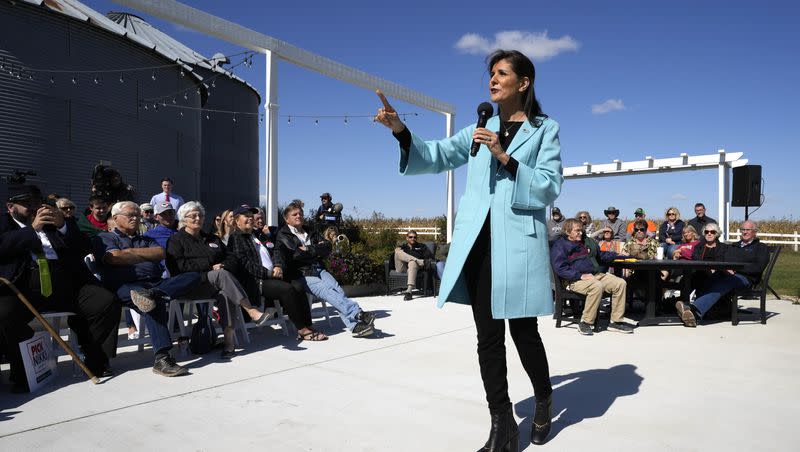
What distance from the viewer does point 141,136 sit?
12.9 m

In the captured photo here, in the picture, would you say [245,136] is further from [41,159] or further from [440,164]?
[440,164]

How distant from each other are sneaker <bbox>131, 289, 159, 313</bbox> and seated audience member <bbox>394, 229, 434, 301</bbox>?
17.3 feet

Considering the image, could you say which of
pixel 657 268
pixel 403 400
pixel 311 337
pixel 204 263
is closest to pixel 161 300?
pixel 204 263

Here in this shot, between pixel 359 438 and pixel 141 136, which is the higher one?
pixel 141 136

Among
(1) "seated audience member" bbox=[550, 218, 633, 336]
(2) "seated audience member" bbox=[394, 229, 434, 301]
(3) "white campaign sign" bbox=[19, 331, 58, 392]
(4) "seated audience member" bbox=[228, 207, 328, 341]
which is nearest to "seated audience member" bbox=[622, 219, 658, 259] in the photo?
(1) "seated audience member" bbox=[550, 218, 633, 336]

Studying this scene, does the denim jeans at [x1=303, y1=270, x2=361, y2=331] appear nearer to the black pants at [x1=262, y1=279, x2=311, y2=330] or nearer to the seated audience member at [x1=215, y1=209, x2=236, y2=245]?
the black pants at [x1=262, y1=279, x2=311, y2=330]

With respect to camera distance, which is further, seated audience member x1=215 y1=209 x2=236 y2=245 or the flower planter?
the flower planter

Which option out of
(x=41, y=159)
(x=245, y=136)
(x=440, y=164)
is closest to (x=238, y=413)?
(x=440, y=164)

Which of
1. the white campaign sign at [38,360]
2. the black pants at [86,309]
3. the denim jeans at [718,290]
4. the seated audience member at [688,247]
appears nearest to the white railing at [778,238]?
the seated audience member at [688,247]

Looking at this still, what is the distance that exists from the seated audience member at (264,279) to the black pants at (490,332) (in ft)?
9.91

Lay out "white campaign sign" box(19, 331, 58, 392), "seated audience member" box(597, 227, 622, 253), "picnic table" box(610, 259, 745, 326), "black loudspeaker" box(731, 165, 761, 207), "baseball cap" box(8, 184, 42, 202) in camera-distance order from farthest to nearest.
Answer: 1. "black loudspeaker" box(731, 165, 761, 207)
2. "seated audience member" box(597, 227, 622, 253)
3. "picnic table" box(610, 259, 745, 326)
4. "baseball cap" box(8, 184, 42, 202)
5. "white campaign sign" box(19, 331, 58, 392)

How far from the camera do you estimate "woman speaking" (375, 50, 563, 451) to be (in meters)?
2.42

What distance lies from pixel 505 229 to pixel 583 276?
157 inches

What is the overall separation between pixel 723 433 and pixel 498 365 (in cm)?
136
